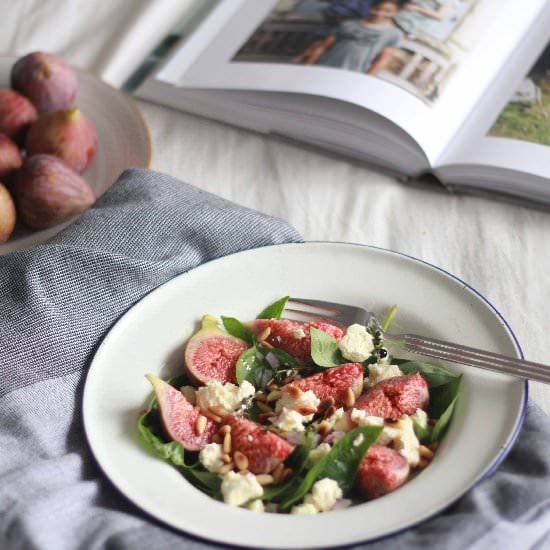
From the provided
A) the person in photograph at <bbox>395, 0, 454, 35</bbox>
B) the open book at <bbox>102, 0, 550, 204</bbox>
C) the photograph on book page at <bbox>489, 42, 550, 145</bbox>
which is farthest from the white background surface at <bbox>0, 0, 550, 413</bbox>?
the person in photograph at <bbox>395, 0, 454, 35</bbox>

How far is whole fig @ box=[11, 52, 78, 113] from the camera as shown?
5.58 feet

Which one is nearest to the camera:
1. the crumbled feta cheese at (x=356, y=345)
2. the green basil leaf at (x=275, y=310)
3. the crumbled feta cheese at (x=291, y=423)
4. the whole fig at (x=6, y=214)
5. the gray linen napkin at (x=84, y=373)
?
the gray linen napkin at (x=84, y=373)

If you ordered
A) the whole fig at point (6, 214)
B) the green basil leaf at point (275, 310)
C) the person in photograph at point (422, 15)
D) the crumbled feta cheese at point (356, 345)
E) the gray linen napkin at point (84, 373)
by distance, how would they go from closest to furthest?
the gray linen napkin at point (84, 373) < the crumbled feta cheese at point (356, 345) < the green basil leaf at point (275, 310) < the whole fig at point (6, 214) < the person in photograph at point (422, 15)

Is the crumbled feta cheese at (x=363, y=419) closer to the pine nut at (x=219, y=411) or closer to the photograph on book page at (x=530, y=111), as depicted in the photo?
the pine nut at (x=219, y=411)

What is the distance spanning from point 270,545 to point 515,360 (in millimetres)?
395

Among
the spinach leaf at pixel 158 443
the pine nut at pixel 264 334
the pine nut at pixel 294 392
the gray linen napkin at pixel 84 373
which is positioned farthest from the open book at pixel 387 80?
the spinach leaf at pixel 158 443

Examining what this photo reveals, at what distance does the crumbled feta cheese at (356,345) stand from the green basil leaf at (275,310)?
13cm

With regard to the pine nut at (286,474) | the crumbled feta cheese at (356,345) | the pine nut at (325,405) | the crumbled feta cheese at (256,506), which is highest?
the crumbled feta cheese at (356,345)

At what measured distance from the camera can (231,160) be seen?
1784 millimetres

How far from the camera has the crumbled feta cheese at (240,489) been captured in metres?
0.94

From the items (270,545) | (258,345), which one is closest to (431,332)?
(258,345)

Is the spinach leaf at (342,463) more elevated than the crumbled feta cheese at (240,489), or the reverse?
the spinach leaf at (342,463)

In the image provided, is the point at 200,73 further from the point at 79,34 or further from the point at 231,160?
the point at 79,34

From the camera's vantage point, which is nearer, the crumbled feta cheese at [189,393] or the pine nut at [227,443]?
the pine nut at [227,443]
